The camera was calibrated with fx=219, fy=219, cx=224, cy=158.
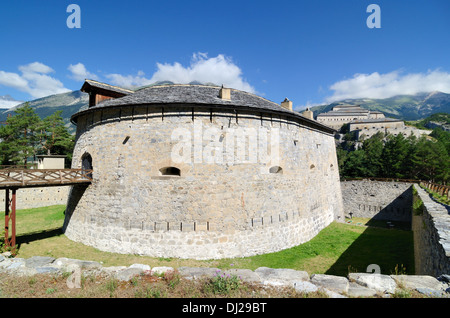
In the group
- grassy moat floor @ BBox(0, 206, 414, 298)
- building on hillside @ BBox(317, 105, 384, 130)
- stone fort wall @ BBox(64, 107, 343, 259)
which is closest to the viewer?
grassy moat floor @ BBox(0, 206, 414, 298)

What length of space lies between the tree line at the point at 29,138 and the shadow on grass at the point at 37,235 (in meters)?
19.5

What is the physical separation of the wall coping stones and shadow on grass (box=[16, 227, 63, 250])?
8.19 meters

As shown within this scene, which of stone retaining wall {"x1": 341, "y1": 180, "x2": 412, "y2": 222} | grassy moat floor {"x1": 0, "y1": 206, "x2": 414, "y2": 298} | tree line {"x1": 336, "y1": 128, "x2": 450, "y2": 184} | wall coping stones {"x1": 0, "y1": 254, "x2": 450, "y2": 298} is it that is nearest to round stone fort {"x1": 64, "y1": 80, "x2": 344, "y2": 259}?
grassy moat floor {"x1": 0, "y1": 206, "x2": 414, "y2": 298}

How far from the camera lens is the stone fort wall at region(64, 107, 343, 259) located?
34.5ft

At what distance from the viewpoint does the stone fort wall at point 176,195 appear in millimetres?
10516

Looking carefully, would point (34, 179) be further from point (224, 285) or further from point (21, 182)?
point (224, 285)

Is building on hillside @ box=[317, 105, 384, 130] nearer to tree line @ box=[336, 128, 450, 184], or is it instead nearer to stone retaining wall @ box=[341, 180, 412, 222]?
tree line @ box=[336, 128, 450, 184]

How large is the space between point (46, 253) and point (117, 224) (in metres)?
3.74

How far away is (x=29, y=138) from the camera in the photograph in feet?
103

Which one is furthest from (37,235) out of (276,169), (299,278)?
(299,278)

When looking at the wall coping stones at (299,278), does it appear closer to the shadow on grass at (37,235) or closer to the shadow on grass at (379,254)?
the shadow on grass at (379,254)

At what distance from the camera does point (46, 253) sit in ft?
35.7
